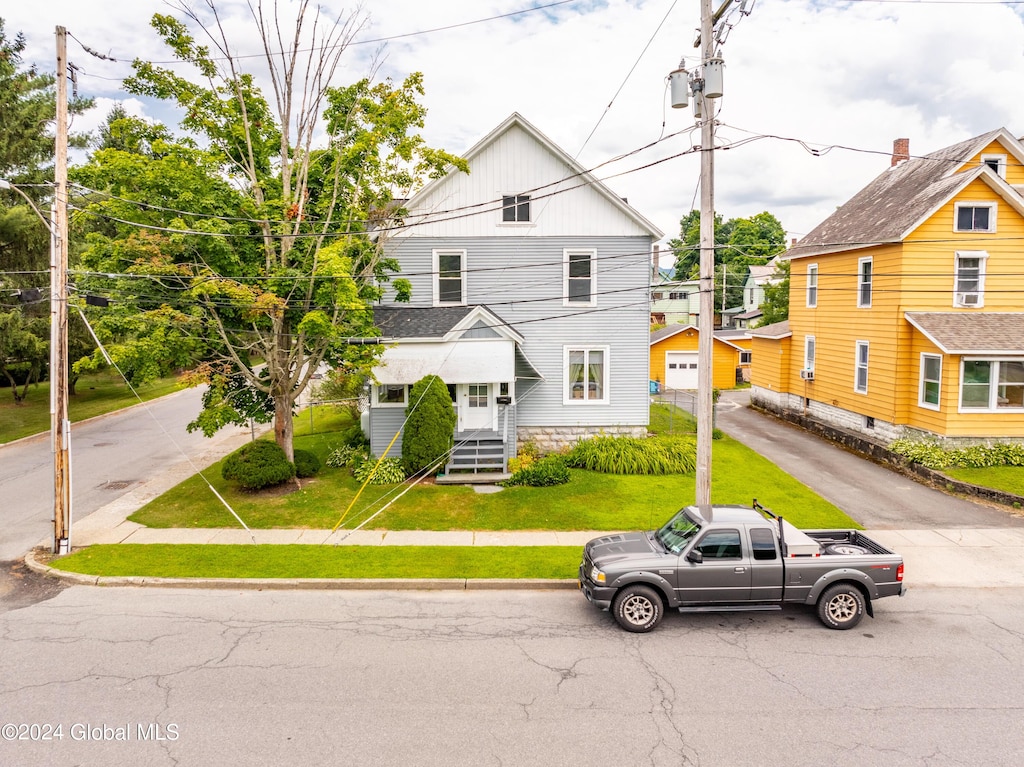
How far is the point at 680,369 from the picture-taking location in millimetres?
38625

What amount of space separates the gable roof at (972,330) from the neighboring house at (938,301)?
0.03 metres

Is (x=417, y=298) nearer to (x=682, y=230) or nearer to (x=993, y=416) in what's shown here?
(x=993, y=416)

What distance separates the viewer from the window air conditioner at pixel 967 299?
69.4 ft

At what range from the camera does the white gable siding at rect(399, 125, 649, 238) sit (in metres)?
20.8

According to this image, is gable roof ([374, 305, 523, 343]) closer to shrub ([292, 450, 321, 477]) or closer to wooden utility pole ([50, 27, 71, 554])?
shrub ([292, 450, 321, 477])

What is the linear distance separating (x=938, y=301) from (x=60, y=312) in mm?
24635

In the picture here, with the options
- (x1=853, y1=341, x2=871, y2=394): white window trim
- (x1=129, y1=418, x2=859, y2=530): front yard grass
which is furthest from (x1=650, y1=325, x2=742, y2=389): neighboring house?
(x1=129, y1=418, x2=859, y2=530): front yard grass

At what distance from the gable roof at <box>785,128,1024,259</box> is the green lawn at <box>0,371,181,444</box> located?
2859 centimetres

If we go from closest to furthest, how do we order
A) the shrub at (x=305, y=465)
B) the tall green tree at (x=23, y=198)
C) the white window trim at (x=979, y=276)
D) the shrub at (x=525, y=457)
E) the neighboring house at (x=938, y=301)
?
1. the shrub at (x=305, y=465)
2. the shrub at (x=525, y=457)
3. the neighboring house at (x=938, y=301)
4. the white window trim at (x=979, y=276)
5. the tall green tree at (x=23, y=198)

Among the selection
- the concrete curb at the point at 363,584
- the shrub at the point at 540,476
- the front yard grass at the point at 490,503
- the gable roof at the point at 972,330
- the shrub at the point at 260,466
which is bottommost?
the concrete curb at the point at 363,584

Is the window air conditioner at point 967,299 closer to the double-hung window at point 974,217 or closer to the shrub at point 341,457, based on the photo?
the double-hung window at point 974,217

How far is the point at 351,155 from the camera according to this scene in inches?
642

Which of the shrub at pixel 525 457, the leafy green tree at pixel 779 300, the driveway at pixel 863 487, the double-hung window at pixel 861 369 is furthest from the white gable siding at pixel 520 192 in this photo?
the leafy green tree at pixel 779 300

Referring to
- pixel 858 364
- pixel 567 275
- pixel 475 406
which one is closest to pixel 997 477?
pixel 858 364
